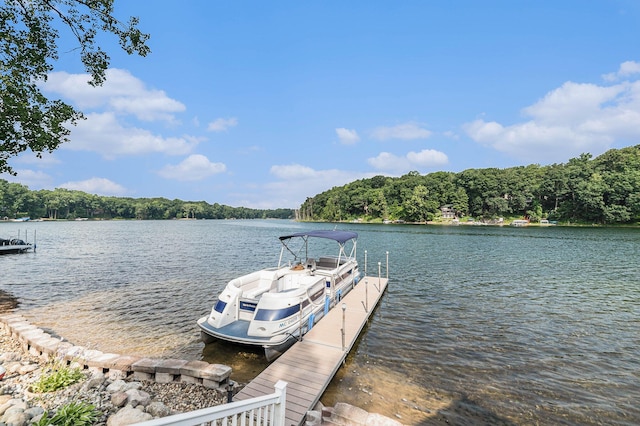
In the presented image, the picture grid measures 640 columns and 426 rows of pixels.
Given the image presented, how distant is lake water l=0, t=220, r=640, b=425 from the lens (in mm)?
8312

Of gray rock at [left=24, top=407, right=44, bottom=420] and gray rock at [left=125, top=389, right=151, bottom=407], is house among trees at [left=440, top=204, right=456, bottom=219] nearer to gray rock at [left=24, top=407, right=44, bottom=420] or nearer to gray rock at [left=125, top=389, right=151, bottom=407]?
gray rock at [left=125, top=389, right=151, bottom=407]

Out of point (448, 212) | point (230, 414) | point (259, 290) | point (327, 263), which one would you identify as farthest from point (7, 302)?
point (448, 212)

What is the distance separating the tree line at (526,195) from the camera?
82.2 metres

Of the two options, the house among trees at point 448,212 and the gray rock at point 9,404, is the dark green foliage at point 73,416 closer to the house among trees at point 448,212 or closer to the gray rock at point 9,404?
the gray rock at point 9,404

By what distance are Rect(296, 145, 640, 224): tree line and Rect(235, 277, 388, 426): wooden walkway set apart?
104 meters

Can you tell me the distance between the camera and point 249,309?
11523mm

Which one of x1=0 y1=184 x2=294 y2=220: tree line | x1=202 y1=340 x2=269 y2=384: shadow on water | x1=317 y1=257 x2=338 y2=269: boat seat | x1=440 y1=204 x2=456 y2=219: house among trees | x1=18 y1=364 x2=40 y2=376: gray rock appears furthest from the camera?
x1=0 y1=184 x2=294 y2=220: tree line

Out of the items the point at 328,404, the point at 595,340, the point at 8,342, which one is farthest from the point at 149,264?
the point at 595,340

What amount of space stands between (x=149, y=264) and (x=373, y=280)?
23017 millimetres

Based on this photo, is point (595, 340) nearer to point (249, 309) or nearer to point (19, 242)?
point (249, 309)

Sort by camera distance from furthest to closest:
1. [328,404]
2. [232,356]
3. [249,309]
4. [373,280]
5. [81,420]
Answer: [373,280] → [249,309] → [232,356] → [328,404] → [81,420]

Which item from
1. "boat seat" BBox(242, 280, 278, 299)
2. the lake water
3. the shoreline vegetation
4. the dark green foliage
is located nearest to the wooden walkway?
the lake water

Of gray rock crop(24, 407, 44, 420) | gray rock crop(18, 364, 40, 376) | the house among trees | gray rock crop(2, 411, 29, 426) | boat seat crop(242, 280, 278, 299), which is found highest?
the house among trees

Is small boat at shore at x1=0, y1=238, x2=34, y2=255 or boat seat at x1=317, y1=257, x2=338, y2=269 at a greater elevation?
boat seat at x1=317, y1=257, x2=338, y2=269
